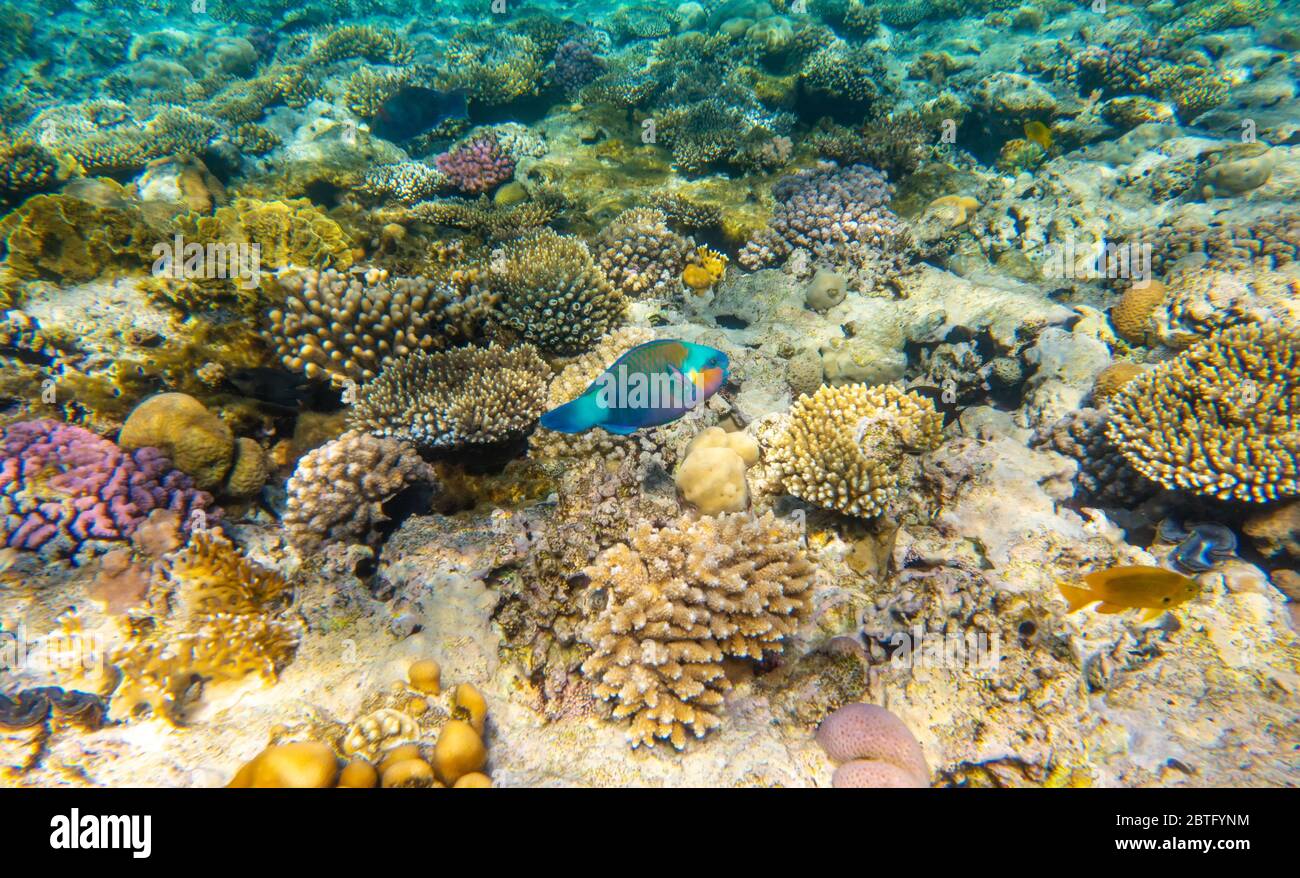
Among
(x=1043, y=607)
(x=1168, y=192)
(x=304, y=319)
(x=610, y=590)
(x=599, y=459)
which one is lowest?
(x=1043, y=607)

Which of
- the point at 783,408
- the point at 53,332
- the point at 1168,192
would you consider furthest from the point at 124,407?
the point at 1168,192

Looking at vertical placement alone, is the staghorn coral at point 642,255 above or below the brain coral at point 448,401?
above

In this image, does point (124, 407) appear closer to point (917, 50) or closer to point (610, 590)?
point (610, 590)

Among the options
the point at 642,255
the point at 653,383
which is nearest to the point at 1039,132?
the point at 642,255

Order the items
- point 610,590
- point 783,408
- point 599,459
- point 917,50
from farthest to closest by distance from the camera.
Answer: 1. point 917,50
2. point 783,408
3. point 599,459
4. point 610,590

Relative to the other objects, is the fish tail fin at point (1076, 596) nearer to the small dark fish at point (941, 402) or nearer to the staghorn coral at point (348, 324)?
the small dark fish at point (941, 402)

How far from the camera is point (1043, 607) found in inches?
135

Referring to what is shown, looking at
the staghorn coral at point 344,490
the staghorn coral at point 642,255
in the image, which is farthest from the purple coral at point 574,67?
the staghorn coral at point 344,490

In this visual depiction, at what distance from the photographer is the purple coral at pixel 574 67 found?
1259 cm

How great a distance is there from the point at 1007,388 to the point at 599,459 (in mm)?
4536

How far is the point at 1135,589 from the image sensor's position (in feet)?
9.78

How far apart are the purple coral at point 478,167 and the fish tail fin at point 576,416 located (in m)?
8.09
